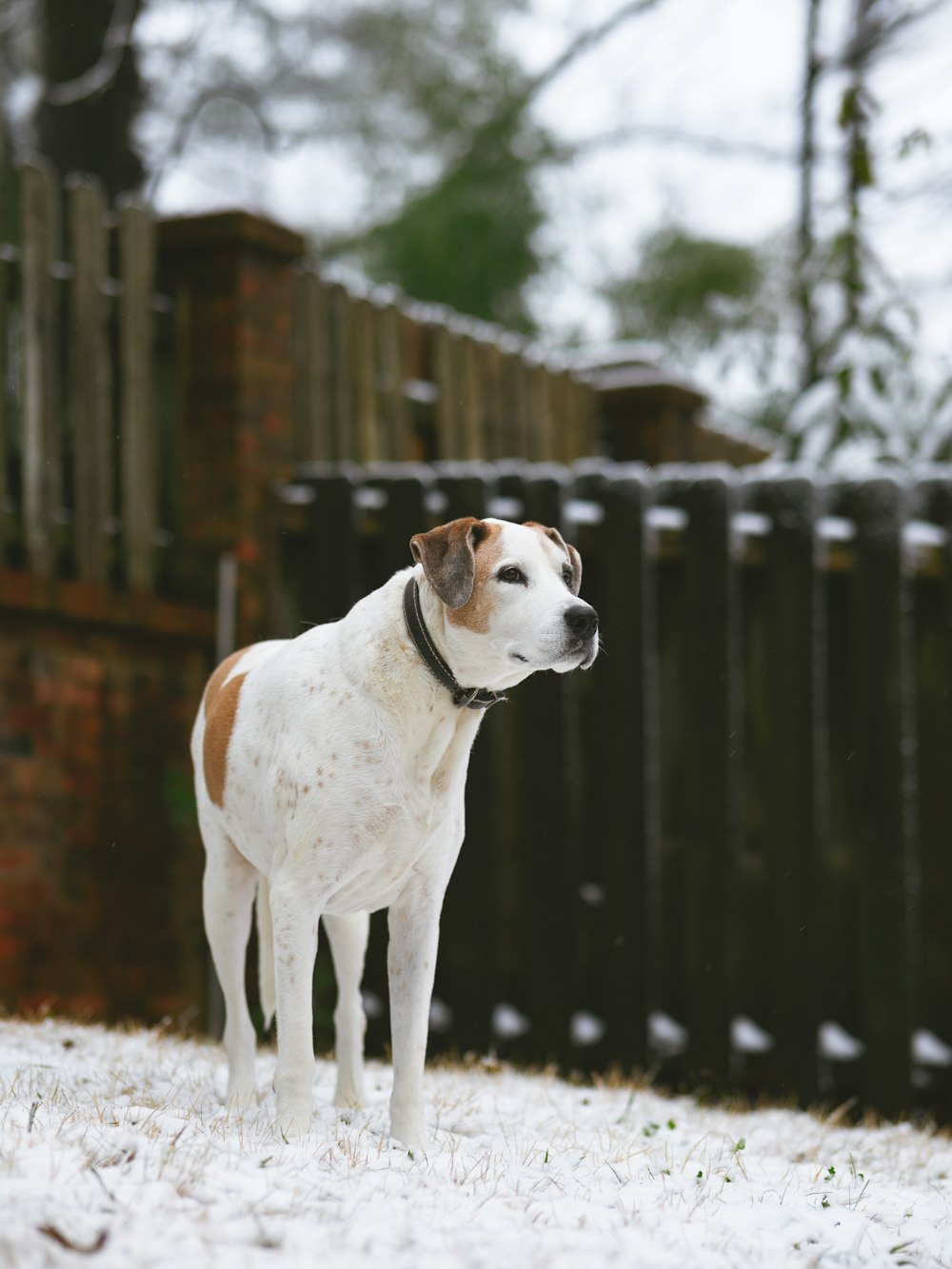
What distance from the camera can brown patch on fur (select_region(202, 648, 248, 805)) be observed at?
14.1 ft

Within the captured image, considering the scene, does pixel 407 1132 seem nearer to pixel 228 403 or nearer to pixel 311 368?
pixel 228 403

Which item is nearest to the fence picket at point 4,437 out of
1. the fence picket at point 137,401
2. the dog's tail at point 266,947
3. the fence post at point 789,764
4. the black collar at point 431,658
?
the fence picket at point 137,401

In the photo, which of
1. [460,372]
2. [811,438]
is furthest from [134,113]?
[811,438]

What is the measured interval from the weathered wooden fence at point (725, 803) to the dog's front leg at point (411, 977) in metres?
2.31

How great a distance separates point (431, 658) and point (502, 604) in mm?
248

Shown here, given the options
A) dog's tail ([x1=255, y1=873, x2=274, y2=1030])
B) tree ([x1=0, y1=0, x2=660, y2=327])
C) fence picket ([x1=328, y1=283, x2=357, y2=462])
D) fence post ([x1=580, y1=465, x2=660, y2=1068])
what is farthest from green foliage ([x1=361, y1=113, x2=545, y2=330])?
dog's tail ([x1=255, y1=873, x2=274, y2=1030])

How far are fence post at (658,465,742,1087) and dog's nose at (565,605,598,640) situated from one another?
272 centimetres

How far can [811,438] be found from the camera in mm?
8555

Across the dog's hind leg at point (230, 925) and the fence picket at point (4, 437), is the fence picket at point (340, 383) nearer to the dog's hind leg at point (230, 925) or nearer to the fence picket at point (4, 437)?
the fence picket at point (4, 437)

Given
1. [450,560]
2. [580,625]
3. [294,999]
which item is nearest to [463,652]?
[450,560]

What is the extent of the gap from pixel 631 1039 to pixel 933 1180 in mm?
1934

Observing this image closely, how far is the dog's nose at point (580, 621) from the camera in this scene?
370 centimetres

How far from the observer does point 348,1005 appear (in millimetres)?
4578

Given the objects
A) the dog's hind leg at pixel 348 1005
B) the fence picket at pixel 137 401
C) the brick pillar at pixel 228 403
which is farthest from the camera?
the brick pillar at pixel 228 403
